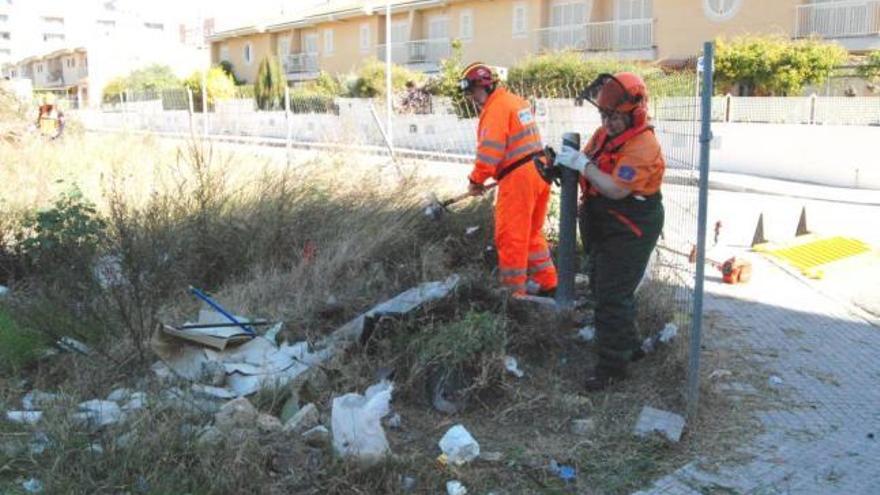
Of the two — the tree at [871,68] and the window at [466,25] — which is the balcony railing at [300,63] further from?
the tree at [871,68]

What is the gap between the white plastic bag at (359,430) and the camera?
325cm

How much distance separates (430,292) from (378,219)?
1965mm

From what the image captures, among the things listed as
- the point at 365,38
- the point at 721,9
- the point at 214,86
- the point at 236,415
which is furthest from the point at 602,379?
the point at 365,38

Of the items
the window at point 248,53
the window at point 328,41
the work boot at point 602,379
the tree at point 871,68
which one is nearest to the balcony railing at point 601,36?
the tree at point 871,68

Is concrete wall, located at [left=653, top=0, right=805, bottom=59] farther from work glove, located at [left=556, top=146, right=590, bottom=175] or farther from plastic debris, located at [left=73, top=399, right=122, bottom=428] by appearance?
plastic debris, located at [left=73, top=399, right=122, bottom=428]

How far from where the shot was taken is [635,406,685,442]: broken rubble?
146 inches

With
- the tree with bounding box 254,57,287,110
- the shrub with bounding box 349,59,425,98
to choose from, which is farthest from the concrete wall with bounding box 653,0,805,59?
the tree with bounding box 254,57,287,110

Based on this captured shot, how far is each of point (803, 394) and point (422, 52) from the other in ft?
126

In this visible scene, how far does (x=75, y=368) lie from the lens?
427cm

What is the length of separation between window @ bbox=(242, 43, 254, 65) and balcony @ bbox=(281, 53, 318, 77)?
5050 mm

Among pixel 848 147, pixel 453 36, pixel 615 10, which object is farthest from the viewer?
pixel 453 36

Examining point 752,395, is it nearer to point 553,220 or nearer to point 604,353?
point 604,353

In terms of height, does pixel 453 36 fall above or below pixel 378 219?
above

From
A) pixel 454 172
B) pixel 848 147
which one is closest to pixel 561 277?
pixel 454 172
